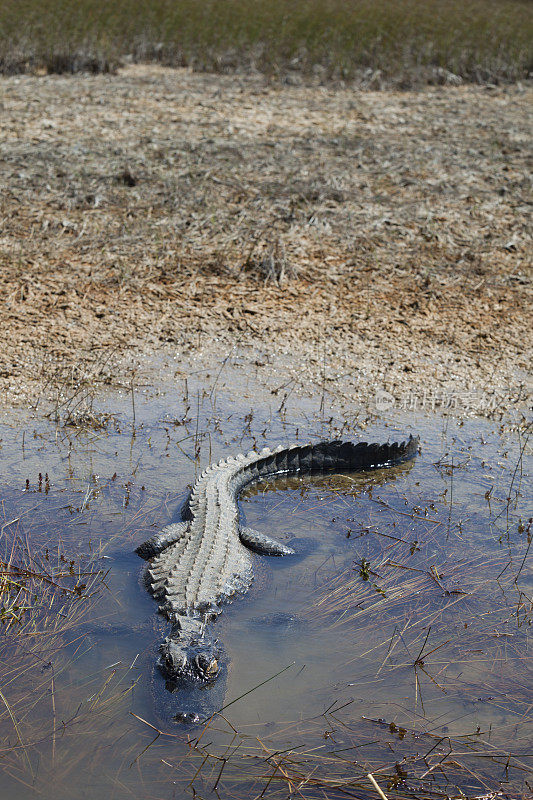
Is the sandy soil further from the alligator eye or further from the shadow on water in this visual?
the alligator eye

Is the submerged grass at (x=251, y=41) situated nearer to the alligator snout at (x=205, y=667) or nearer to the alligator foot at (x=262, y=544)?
the alligator foot at (x=262, y=544)

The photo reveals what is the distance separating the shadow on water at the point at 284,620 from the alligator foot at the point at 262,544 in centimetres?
8

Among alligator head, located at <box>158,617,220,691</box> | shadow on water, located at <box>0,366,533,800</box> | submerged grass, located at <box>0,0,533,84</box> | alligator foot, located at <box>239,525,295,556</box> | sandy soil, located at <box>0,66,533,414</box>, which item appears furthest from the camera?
submerged grass, located at <box>0,0,533,84</box>

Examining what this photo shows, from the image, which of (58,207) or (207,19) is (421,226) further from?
(207,19)

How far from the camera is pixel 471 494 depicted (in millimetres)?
4590

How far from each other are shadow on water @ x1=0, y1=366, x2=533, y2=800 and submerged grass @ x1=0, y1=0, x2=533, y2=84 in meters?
10.2

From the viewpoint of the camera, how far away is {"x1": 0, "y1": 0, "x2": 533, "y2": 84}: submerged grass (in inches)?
525

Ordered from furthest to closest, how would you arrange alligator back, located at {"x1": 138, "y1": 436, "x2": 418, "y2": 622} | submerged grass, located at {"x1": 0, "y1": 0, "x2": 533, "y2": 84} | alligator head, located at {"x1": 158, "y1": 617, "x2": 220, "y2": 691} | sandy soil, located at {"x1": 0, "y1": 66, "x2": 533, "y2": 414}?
submerged grass, located at {"x1": 0, "y1": 0, "x2": 533, "y2": 84} < sandy soil, located at {"x1": 0, "y1": 66, "x2": 533, "y2": 414} < alligator back, located at {"x1": 138, "y1": 436, "x2": 418, "y2": 622} < alligator head, located at {"x1": 158, "y1": 617, "x2": 220, "y2": 691}

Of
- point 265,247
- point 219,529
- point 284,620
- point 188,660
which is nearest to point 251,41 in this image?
point 265,247

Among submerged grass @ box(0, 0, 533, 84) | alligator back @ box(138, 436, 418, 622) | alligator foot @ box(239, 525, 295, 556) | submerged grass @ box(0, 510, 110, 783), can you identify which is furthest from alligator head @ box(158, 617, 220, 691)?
submerged grass @ box(0, 0, 533, 84)

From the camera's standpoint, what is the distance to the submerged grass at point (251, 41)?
43.7ft

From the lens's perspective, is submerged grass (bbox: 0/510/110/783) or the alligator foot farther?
the alligator foot

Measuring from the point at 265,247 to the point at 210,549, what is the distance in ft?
13.2

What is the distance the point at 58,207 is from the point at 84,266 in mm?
1293
